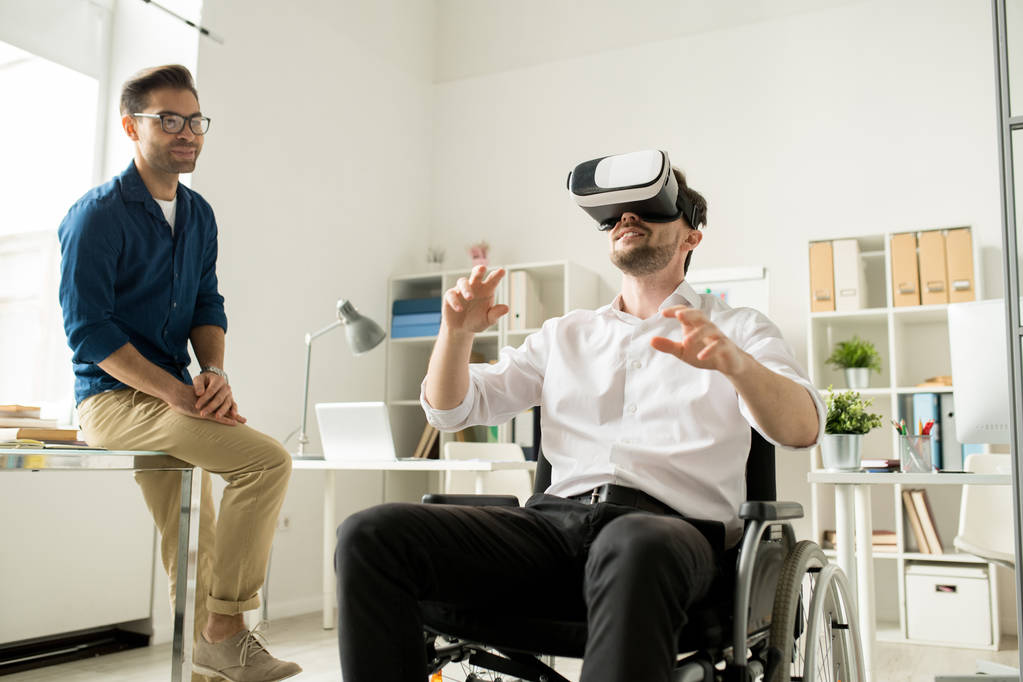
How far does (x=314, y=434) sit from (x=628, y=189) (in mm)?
3233

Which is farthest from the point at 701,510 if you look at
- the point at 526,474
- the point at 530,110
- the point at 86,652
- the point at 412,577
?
the point at 530,110

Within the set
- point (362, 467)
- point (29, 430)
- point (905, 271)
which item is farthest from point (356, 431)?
point (905, 271)

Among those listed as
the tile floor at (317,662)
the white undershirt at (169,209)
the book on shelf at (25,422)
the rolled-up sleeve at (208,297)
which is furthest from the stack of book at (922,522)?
the book on shelf at (25,422)

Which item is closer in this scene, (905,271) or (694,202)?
(694,202)

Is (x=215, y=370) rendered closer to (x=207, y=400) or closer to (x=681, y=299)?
(x=207, y=400)

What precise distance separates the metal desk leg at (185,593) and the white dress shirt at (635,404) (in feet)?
2.29

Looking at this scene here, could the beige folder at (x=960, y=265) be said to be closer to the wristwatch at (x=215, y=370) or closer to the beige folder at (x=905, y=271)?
the beige folder at (x=905, y=271)

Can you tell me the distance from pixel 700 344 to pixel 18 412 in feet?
6.43

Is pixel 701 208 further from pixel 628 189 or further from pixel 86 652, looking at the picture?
pixel 86 652

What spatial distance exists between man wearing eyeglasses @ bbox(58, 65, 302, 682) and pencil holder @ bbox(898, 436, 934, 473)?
1639mm

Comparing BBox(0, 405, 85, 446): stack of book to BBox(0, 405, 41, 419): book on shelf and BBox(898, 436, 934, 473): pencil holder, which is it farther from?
BBox(898, 436, 934, 473): pencil holder

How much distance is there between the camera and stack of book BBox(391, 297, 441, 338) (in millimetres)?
4887

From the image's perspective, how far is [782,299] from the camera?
4.44 meters

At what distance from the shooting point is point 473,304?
1.50 meters
